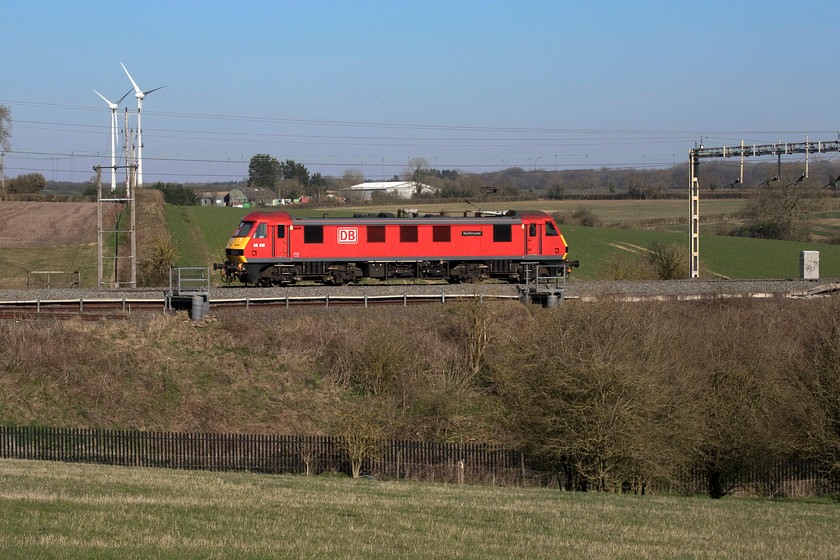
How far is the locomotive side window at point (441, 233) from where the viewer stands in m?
42.5

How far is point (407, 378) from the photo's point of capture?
108ft

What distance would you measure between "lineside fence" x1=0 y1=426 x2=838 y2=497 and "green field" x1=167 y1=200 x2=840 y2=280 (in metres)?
26.1

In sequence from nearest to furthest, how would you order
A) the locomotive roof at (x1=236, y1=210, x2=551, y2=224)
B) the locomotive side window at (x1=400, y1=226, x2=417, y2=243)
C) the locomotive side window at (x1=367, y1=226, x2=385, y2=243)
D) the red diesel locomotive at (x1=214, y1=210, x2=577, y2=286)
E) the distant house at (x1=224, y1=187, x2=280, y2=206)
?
the red diesel locomotive at (x1=214, y1=210, x2=577, y2=286) → the locomotive roof at (x1=236, y1=210, x2=551, y2=224) → the locomotive side window at (x1=367, y1=226, x2=385, y2=243) → the locomotive side window at (x1=400, y1=226, x2=417, y2=243) → the distant house at (x1=224, y1=187, x2=280, y2=206)

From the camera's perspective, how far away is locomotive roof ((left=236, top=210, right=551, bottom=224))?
134 ft

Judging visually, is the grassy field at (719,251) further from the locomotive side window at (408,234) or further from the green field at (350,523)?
the green field at (350,523)

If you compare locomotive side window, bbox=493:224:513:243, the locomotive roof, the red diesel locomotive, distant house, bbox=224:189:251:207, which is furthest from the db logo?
distant house, bbox=224:189:251:207

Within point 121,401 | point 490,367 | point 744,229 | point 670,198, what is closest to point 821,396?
point 490,367

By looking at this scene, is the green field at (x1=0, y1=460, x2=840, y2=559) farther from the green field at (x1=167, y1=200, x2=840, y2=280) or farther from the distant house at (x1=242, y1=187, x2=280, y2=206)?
the distant house at (x1=242, y1=187, x2=280, y2=206)

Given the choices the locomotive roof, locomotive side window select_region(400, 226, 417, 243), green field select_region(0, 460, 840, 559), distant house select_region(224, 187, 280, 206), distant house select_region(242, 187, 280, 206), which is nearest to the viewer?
green field select_region(0, 460, 840, 559)

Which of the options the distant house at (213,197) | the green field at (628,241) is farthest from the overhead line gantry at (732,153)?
the distant house at (213,197)

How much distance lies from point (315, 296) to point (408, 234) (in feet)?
23.7

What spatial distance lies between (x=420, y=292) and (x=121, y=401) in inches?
565

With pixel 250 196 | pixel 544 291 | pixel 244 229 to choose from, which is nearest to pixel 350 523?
pixel 544 291

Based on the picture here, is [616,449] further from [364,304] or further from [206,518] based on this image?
[364,304]
